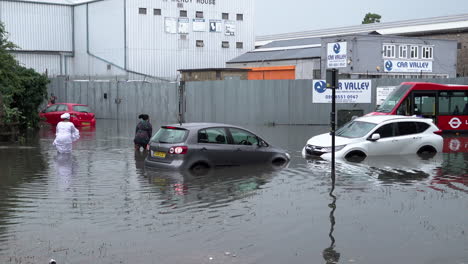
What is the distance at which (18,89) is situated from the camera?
26.2 m

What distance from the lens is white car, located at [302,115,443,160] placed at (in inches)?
688

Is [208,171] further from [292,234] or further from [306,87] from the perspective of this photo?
[306,87]

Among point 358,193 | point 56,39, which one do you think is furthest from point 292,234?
point 56,39

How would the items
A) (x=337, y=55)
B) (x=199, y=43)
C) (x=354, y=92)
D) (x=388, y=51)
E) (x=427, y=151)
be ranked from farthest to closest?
(x=199, y=43) < (x=388, y=51) < (x=337, y=55) < (x=354, y=92) < (x=427, y=151)

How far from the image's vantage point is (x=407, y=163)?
16656 mm

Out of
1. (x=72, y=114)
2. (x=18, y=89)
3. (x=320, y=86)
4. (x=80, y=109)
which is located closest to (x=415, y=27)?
(x=320, y=86)

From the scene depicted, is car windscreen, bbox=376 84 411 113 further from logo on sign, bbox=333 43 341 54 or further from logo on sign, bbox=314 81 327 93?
logo on sign, bbox=333 43 341 54

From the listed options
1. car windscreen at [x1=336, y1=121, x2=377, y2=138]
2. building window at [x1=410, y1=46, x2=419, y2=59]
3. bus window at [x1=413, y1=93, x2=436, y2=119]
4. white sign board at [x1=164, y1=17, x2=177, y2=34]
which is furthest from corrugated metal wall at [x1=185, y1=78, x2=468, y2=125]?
white sign board at [x1=164, y1=17, x2=177, y2=34]

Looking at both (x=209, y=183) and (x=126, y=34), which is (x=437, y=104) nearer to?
(x=209, y=183)

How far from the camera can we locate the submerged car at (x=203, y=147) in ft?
47.2

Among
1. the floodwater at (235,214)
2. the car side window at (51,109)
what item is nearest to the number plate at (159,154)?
the floodwater at (235,214)

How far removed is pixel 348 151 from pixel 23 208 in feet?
→ 32.0

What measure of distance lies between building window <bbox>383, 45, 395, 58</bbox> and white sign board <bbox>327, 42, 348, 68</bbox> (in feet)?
9.35

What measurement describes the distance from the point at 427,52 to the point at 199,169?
3033cm
